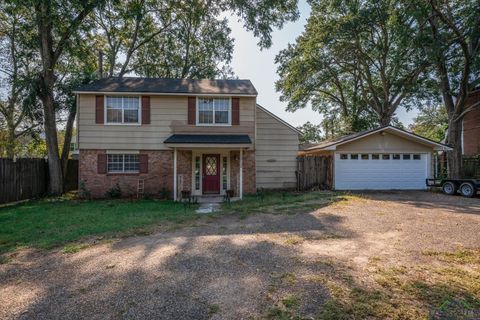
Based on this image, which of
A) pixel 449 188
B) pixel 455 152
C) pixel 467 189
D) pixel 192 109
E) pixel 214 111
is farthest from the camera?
pixel 455 152

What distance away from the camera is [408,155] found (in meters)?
15.6

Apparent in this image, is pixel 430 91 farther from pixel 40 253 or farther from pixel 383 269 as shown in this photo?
pixel 40 253

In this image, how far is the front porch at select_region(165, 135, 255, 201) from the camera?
45.1ft

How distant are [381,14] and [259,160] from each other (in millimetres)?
13883

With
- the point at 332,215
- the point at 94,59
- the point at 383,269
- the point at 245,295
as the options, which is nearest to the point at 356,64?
the point at 332,215

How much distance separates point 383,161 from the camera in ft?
51.0

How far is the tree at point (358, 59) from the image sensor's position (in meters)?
18.8

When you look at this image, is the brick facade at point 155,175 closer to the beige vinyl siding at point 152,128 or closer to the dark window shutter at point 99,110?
the beige vinyl siding at point 152,128

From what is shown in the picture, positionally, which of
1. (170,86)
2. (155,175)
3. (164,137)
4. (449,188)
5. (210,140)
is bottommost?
(449,188)

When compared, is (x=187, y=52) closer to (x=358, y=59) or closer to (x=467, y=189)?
(x=358, y=59)

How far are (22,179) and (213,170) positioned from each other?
29.3 feet

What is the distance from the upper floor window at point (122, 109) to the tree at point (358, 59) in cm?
1324

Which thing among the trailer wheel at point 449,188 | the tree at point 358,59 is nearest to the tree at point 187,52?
the tree at point 358,59

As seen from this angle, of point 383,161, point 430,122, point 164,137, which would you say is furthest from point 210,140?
point 430,122
